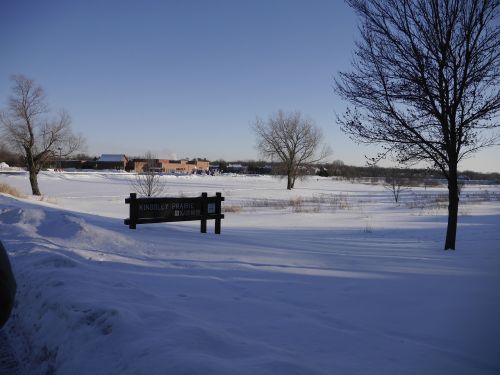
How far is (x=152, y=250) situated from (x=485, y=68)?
323 inches

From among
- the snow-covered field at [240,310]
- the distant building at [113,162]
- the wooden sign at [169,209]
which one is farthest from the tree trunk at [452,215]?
the distant building at [113,162]

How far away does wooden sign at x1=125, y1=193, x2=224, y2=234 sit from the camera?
10000 millimetres

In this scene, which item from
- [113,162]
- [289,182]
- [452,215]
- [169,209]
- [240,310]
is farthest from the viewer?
[113,162]

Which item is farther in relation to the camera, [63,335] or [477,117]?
[477,117]

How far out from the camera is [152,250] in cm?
767

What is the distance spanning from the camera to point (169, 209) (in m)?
10.4

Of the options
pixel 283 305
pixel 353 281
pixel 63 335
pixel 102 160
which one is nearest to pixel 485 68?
pixel 353 281

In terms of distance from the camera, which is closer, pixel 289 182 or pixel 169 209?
pixel 169 209

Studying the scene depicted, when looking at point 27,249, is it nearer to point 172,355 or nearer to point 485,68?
point 172,355

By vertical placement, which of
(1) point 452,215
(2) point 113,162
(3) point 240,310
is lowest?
(3) point 240,310

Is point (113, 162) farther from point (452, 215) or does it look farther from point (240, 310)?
point (240, 310)

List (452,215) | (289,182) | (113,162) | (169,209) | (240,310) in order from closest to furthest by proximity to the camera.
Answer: (240,310), (452,215), (169,209), (289,182), (113,162)

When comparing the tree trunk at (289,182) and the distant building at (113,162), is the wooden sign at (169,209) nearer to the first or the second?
the tree trunk at (289,182)

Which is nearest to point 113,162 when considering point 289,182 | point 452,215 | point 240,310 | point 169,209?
point 289,182
